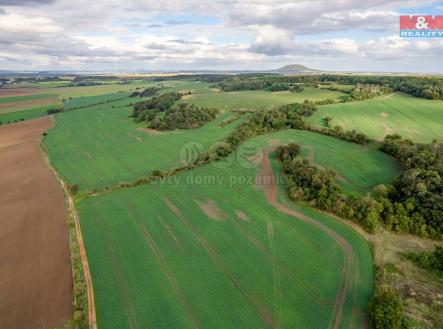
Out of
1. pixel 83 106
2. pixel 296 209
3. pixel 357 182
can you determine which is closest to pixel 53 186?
pixel 296 209

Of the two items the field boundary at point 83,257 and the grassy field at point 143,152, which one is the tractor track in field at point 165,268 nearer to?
the field boundary at point 83,257

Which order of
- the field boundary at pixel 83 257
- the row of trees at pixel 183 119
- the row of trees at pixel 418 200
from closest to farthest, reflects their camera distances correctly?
1. the field boundary at pixel 83 257
2. the row of trees at pixel 418 200
3. the row of trees at pixel 183 119

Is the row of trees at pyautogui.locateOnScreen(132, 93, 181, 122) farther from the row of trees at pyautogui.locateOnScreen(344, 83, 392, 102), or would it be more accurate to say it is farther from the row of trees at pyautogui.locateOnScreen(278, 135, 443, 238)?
the row of trees at pyautogui.locateOnScreen(344, 83, 392, 102)

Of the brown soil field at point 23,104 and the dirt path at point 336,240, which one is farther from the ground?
the brown soil field at point 23,104

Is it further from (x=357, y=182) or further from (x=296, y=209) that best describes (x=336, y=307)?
(x=357, y=182)

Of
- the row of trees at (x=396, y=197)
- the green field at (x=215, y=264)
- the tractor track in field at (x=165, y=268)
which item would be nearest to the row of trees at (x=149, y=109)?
the green field at (x=215, y=264)

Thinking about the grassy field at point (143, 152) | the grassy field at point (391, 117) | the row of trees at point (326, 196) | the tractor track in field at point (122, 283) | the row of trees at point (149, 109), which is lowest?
the tractor track in field at point (122, 283)
